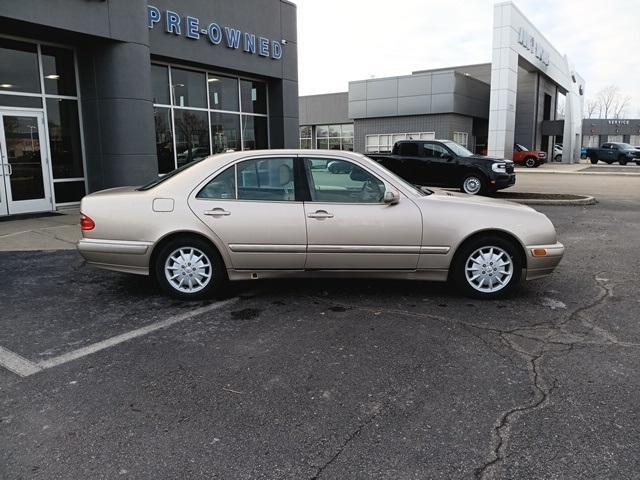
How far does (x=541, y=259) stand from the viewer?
531cm

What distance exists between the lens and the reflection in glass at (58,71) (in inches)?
458

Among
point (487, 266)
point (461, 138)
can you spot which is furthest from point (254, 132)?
point (461, 138)

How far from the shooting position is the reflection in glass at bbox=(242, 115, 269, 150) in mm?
16359

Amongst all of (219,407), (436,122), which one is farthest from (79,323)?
(436,122)

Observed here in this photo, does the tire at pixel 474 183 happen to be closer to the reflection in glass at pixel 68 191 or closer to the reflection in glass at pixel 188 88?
the reflection in glass at pixel 188 88

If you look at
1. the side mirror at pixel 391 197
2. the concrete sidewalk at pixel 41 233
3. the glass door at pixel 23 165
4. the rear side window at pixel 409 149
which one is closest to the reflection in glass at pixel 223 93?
the glass door at pixel 23 165

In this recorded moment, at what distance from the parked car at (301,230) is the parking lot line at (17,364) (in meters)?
1.48

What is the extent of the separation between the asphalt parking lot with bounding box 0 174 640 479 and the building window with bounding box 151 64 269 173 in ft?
28.4

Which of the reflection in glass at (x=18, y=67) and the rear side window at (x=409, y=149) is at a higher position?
the reflection in glass at (x=18, y=67)

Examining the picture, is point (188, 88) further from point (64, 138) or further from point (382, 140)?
point (382, 140)

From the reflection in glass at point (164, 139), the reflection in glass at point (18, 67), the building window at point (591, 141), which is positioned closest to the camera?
the reflection in glass at point (18, 67)

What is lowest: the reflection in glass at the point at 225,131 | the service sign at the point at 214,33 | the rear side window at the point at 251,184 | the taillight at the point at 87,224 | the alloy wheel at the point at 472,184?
Result: the alloy wheel at the point at 472,184

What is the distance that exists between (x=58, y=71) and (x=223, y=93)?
474 centimetres

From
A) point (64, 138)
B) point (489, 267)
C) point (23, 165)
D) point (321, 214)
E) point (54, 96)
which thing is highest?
point (54, 96)
